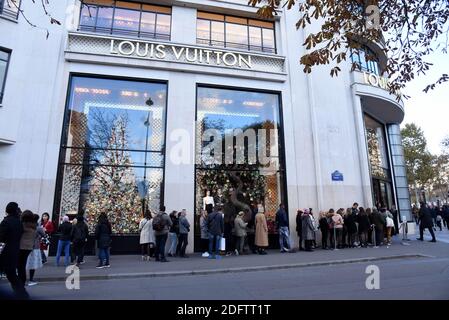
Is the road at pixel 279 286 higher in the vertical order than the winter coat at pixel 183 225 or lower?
lower

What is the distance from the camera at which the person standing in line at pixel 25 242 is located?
673 centimetres

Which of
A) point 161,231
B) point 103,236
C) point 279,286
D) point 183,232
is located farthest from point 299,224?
point 103,236

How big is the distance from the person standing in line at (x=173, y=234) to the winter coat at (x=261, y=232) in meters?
3.16

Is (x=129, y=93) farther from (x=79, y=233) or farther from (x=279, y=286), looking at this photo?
(x=279, y=286)

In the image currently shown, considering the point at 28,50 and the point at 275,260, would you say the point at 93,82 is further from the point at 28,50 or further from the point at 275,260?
the point at 275,260

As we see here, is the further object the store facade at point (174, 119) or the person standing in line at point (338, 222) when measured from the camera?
the person standing in line at point (338, 222)

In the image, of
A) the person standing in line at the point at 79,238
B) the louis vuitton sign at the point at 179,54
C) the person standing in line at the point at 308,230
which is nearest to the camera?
the person standing in line at the point at 79,238

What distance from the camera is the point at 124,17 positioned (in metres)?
14.3

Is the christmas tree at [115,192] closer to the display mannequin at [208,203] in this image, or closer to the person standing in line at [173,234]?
the person standing in line at [173,234]

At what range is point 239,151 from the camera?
14461 mm

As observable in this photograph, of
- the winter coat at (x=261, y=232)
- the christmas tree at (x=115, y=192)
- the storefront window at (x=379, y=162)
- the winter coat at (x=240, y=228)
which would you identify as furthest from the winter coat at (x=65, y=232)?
the storefront window at (x=379, y=162)

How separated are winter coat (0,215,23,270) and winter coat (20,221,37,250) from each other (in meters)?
0.56
